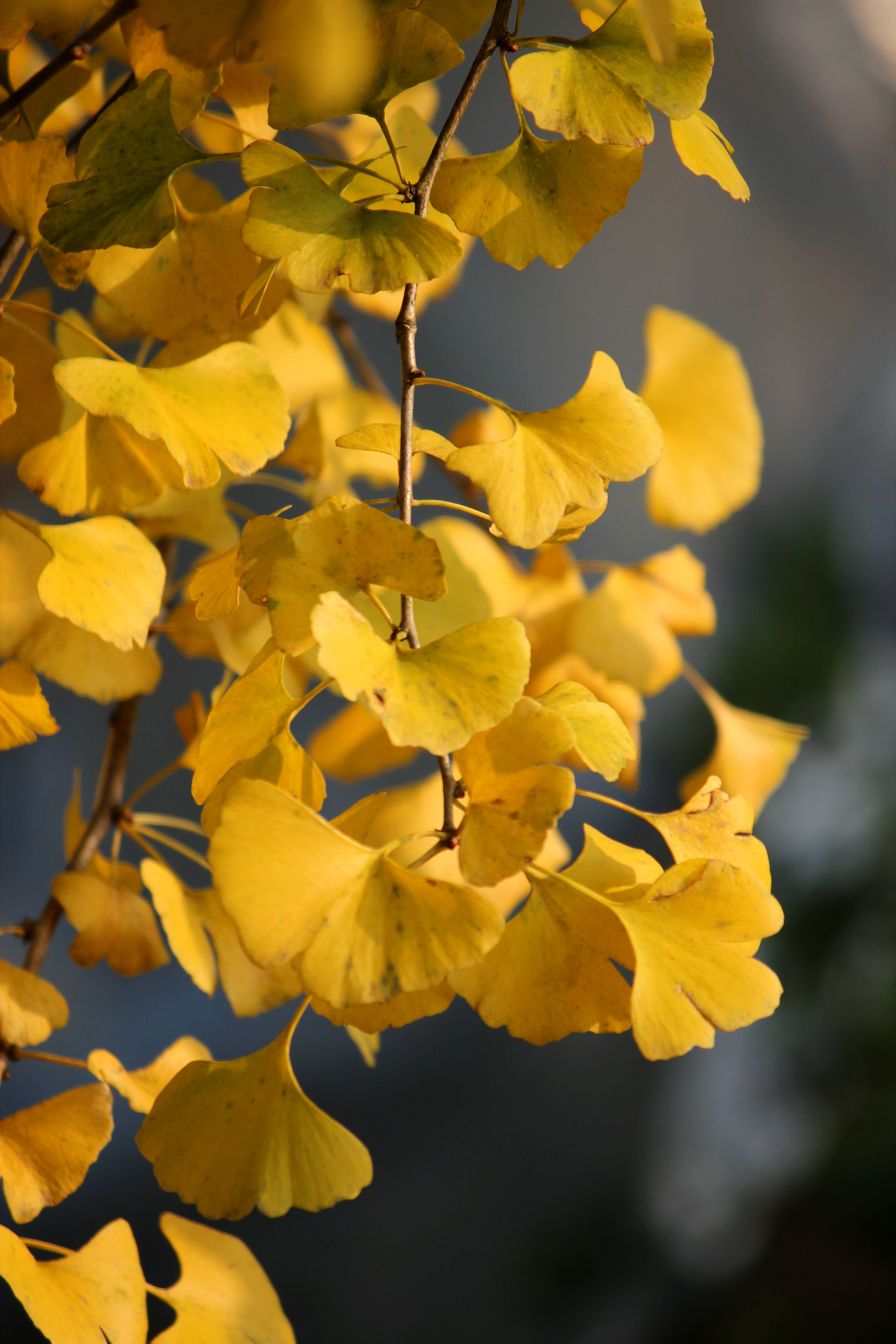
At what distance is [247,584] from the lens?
16 cm

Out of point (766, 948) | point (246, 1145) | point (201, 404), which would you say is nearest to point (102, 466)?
point (201, 404)

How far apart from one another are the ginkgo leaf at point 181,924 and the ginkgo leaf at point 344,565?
4.7 inches

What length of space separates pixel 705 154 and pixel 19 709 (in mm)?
161

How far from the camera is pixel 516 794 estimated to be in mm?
138

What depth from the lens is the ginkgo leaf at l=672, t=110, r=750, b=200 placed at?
169 mm

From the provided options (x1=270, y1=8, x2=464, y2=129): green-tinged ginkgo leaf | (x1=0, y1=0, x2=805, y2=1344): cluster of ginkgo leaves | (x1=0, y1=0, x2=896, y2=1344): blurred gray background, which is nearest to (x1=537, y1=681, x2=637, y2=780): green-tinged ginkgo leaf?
(x1=0, y1=0, x2=805, y2=1344): cluster of ginkgo leaves

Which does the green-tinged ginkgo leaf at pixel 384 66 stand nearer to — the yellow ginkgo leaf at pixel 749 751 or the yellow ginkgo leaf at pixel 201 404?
the yellow ginkgo leaf at pixel 201 404

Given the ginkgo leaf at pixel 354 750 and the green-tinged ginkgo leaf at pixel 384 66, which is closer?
the green-tinged ginkgo leaf at pixel 384 66

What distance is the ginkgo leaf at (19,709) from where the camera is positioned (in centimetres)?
19

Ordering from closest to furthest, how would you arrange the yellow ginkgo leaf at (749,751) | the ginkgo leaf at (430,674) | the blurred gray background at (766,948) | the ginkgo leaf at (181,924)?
the ginkgo leaf at (430,674) → the ginkgo leaf at (181,924) → the yellow ginkgo leaf at (749,751) → the blurred gray background at (766,948)

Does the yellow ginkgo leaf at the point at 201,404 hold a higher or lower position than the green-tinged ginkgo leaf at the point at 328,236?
lower

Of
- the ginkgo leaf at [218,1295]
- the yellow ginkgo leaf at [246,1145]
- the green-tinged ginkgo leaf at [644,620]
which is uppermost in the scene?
the yellow ginkgo leaf at [246,1145]

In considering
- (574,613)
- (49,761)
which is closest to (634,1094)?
(49,761)

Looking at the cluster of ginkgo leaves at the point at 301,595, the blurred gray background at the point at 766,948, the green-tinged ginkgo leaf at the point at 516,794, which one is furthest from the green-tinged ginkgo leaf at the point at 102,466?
the blurred gray background at the point at 766,948
